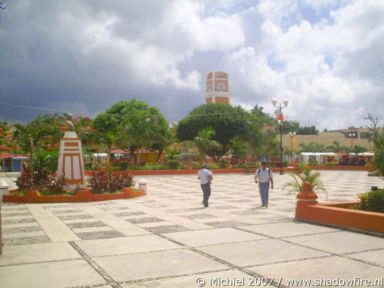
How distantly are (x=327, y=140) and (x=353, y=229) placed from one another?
213 feet

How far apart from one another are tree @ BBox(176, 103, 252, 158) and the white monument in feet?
101

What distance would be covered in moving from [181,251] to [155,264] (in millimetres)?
890

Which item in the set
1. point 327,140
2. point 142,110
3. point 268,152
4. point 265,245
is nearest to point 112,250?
point 265,245

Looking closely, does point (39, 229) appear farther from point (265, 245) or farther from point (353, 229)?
point (353, 229)

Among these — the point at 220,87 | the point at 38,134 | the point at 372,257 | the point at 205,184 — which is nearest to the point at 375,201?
the point at 372,257

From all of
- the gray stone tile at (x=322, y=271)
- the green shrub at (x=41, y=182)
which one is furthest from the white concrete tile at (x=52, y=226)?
the gray stone tile at (x=322, y=271)

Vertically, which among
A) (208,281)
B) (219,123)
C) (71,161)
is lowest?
(208,281)

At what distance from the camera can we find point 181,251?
6902 millimetres

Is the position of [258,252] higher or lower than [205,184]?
lower

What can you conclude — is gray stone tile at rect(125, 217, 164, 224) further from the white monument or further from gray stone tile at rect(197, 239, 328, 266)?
the white monument

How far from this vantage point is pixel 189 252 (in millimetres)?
6812

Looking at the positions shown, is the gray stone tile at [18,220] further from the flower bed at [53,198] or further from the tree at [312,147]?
the tree at [312,147]

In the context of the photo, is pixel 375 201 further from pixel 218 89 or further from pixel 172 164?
pixel 218 89

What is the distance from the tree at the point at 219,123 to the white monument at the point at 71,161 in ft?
101
